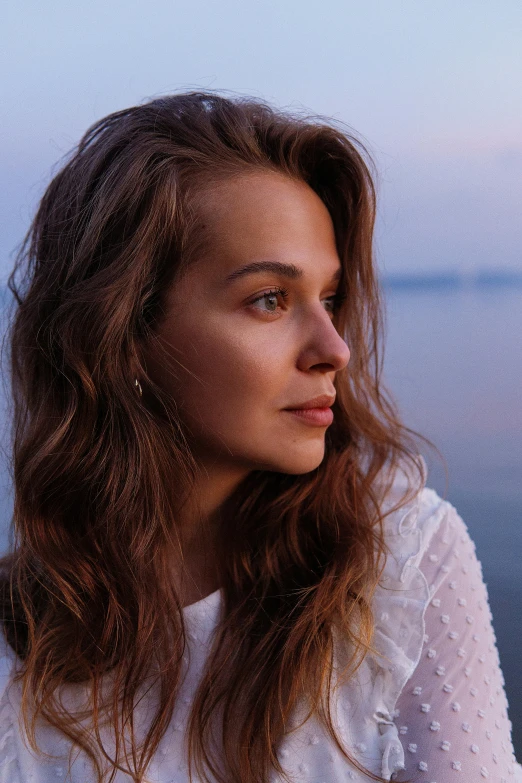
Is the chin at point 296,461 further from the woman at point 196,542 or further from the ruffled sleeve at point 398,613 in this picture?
the ruffled sleeve at point 398,613

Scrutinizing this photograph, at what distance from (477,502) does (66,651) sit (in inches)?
77.5

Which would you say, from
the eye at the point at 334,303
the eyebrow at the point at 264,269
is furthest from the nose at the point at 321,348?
the eye at the point at 334,303

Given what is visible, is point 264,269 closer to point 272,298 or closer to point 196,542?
point 272,298

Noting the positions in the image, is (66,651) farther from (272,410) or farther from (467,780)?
(467,780)

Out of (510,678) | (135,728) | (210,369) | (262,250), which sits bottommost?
(510,678)

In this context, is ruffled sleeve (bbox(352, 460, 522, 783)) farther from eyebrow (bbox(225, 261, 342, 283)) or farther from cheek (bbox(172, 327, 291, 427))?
eyebrow (bbox(225, 261, 342, 283))

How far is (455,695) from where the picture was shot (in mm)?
1626

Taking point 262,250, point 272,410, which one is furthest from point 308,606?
point 262,250

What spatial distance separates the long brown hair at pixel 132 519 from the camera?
1659 millimetres

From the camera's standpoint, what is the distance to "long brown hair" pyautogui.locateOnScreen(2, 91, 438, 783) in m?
1.66

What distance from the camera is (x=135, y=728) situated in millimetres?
1680

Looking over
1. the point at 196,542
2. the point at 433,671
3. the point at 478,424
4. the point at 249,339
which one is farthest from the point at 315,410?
the point at 478,424

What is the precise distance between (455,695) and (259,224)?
1059mm

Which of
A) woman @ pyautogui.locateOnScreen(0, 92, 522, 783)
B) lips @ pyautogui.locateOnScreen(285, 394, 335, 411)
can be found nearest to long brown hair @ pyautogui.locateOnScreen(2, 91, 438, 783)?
woman @ pyautogui.locateOnScreen(0, 92, 522, 783)
